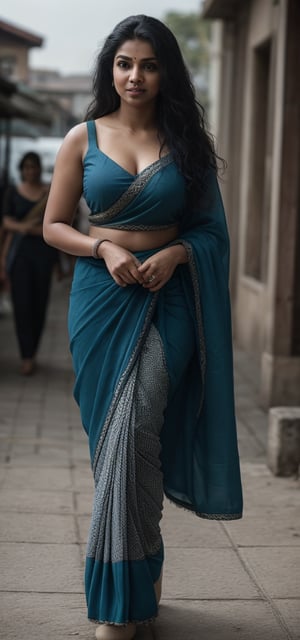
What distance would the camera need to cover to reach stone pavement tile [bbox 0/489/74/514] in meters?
5.41

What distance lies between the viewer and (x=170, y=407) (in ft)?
12.8

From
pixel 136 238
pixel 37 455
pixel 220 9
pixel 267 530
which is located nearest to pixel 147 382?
pixel 136 238

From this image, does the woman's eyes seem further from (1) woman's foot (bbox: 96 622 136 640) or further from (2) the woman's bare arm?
(1) woman's foot (bbox: 96 622 136 640)

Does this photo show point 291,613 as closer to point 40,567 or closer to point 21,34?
point 40,567

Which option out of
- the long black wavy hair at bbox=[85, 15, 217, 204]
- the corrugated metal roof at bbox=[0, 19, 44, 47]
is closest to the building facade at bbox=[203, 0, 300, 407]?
the long black wavy hair at bbox=[85, 15, 217, 204]

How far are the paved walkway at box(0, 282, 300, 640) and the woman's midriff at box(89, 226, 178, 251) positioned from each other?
1.29 m

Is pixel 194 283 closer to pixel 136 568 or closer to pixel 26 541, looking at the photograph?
pixel 136 568

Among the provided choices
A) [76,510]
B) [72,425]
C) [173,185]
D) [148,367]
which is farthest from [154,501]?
[72,425]

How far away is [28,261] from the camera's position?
991 centimetres

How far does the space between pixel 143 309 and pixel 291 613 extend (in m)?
1.24

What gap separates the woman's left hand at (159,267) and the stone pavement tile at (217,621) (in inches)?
45.8

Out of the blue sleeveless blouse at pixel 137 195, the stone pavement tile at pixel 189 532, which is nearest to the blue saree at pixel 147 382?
the blue sleeveless blouse at pixel 137 195

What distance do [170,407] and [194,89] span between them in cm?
108

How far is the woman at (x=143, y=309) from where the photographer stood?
11.9ft
